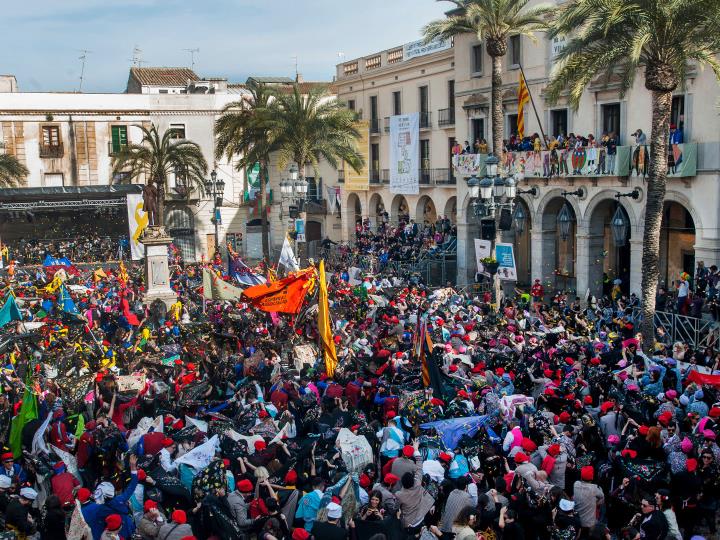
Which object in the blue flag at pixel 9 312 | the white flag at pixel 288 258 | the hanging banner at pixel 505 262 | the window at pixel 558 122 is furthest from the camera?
the window at pixel 558 122

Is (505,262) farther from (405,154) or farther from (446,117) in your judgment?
(405,154)

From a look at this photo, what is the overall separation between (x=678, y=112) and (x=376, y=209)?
76.0ft

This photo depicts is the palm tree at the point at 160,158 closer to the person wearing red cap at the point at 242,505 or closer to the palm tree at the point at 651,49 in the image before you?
the palm tree at the point at 651,49

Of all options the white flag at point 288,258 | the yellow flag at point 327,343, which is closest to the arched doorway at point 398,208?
the white flag at point 288,258

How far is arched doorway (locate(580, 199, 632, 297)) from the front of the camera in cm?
2829

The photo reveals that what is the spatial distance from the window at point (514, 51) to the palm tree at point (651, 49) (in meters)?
11.7

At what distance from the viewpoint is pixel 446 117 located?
127ft

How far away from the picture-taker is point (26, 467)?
452 inches

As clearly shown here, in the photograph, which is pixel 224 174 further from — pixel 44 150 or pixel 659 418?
pixel 659 418

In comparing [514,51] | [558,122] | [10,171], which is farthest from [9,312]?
[10,171]

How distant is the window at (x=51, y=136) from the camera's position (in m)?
48.5

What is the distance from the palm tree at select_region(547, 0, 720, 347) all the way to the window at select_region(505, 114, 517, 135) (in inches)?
470

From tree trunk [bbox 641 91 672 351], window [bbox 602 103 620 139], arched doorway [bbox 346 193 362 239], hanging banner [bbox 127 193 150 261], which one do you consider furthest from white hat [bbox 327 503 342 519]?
arched doorway [bbox 346 193 362 239]

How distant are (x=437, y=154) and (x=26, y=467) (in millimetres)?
30518
